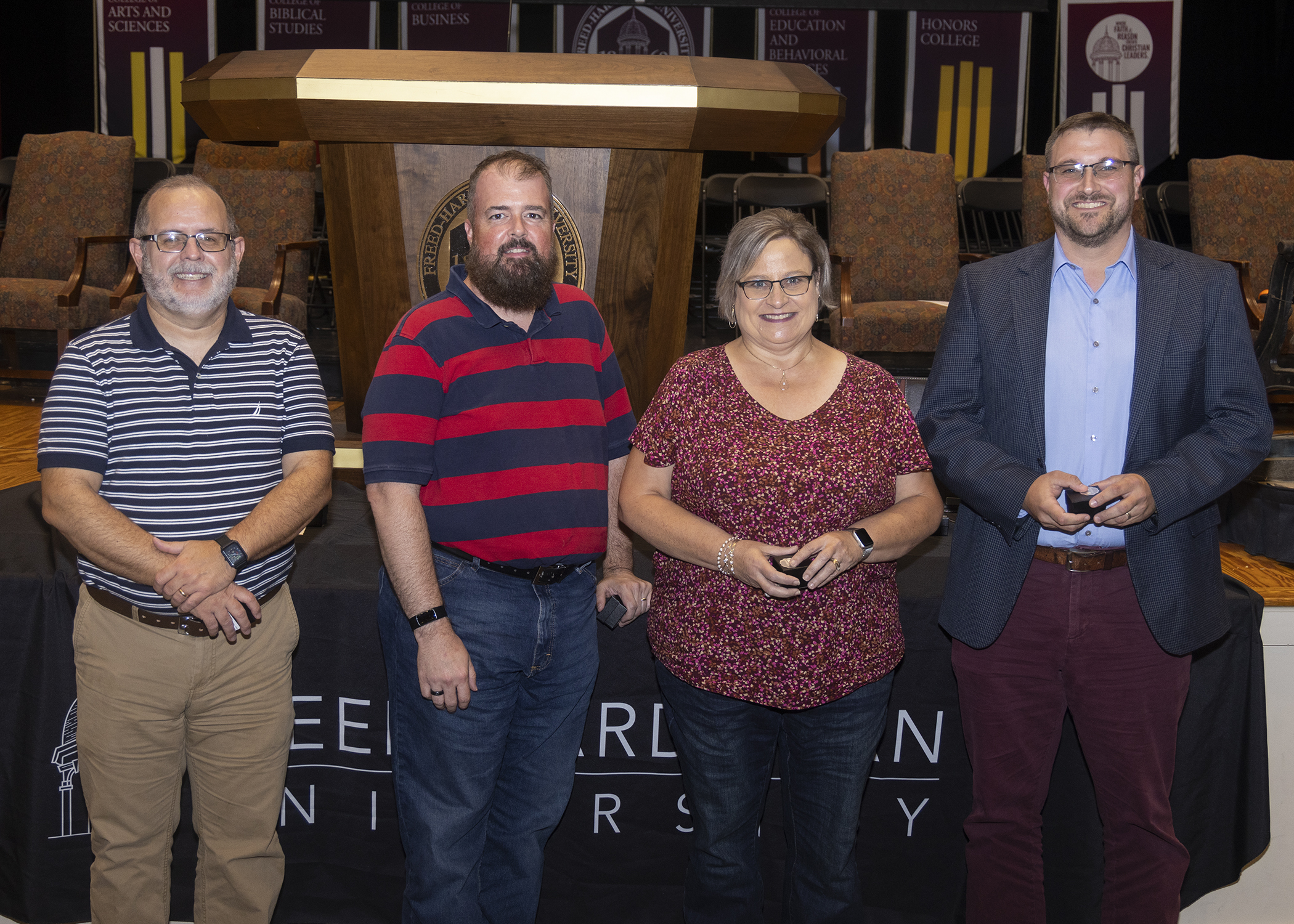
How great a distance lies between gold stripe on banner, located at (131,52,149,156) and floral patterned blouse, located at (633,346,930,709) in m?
6.55

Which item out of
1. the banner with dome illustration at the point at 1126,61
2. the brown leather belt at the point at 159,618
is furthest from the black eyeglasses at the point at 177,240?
the banner with dome illustration at the point at 1126,61

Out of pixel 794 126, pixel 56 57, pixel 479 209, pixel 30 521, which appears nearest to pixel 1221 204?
pixel 794 126

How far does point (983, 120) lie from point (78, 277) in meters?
5.68

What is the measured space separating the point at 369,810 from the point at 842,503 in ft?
4.03

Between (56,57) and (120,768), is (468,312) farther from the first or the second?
(56,57)

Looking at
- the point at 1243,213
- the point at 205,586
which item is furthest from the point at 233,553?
the point at 1243,213

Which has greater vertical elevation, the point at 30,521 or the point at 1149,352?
the point at 1149,352

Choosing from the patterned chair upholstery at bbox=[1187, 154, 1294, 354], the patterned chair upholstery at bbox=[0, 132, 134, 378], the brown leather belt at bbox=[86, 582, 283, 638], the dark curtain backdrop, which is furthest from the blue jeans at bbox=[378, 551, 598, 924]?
the dark curtain backdrop

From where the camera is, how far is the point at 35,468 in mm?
3012

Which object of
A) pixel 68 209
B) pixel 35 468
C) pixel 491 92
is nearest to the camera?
pixel 491 92

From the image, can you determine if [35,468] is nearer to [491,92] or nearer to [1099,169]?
[491,92]

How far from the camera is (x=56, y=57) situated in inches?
282

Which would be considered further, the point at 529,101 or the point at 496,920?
the point at 529,101

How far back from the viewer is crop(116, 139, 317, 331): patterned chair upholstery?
4.52m
